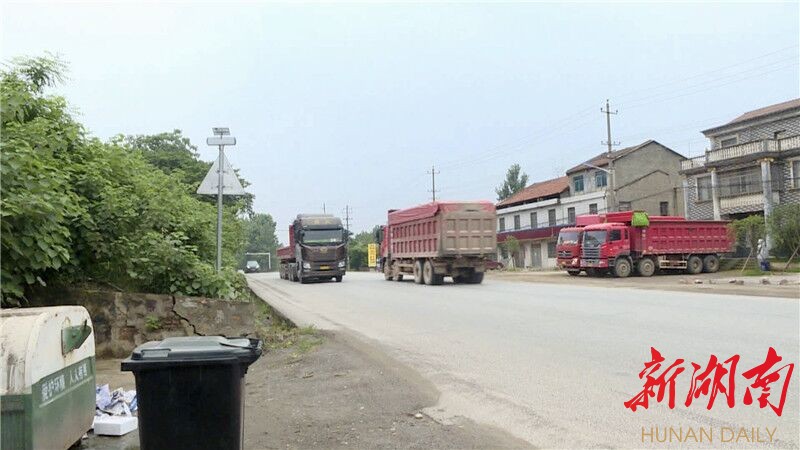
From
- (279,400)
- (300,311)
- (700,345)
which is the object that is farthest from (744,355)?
(300,311)

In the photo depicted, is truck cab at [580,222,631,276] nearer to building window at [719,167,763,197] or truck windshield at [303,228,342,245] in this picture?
building window at [719,167,763,197]

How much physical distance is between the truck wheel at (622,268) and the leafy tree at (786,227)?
6.55 meters

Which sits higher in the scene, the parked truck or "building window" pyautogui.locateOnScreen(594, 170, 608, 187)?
"building window" pyautogui.locateOnScreen(594, 170, 608, 187)

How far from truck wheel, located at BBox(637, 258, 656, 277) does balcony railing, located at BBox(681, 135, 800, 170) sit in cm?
1197

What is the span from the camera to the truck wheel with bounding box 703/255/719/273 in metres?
33.0

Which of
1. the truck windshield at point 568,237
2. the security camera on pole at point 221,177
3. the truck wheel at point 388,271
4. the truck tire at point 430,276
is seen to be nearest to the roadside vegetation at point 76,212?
the security camera on pole at point 221,177

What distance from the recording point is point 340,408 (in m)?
5.59

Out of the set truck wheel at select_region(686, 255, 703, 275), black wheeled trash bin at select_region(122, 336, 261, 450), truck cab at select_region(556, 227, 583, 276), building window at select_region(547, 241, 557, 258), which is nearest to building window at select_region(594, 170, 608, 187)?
building window at select_region(547, 241, 557, 258)

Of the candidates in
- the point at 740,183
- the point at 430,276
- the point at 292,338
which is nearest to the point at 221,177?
the point at 292,338

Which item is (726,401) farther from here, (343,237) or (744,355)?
(343,237)

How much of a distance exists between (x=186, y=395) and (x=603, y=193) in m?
50.1

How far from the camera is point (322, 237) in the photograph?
29328mm

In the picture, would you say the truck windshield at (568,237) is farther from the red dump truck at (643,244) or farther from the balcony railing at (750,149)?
the balcony railing at (750,149)

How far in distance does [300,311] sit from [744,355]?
10057 millimetres
